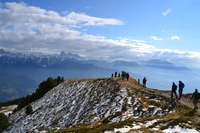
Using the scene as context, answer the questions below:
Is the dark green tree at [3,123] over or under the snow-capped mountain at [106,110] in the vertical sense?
under

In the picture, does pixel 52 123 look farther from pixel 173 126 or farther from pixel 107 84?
pixel 173 126

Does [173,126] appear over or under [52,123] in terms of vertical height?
over

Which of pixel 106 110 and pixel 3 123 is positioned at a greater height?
pixel 106 110

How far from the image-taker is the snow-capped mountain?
3725 cm

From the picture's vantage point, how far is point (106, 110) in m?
58.6

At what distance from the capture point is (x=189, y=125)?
3462cm

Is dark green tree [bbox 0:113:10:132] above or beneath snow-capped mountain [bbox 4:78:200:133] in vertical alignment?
beneath

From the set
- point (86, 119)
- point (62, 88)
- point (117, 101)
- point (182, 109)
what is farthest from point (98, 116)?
point (62, 88)

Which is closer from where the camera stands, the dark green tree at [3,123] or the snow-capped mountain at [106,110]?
the snow-capped mountain at [106,110]

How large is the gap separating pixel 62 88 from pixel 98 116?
45.8 metres

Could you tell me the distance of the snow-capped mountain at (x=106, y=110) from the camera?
122 feet

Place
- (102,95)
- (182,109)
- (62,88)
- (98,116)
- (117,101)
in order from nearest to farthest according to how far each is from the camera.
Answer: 1. (182,109)
2. (98,116)
3. (117,101)
4. (102,95)
5. (62,88)

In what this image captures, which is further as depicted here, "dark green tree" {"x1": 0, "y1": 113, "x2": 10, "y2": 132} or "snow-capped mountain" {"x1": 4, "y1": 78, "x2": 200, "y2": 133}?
"dark green tree" {"x1": 0, "y1": 113, "x2": 10, "y2": 132}

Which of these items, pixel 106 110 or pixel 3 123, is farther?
pixel 3 123
